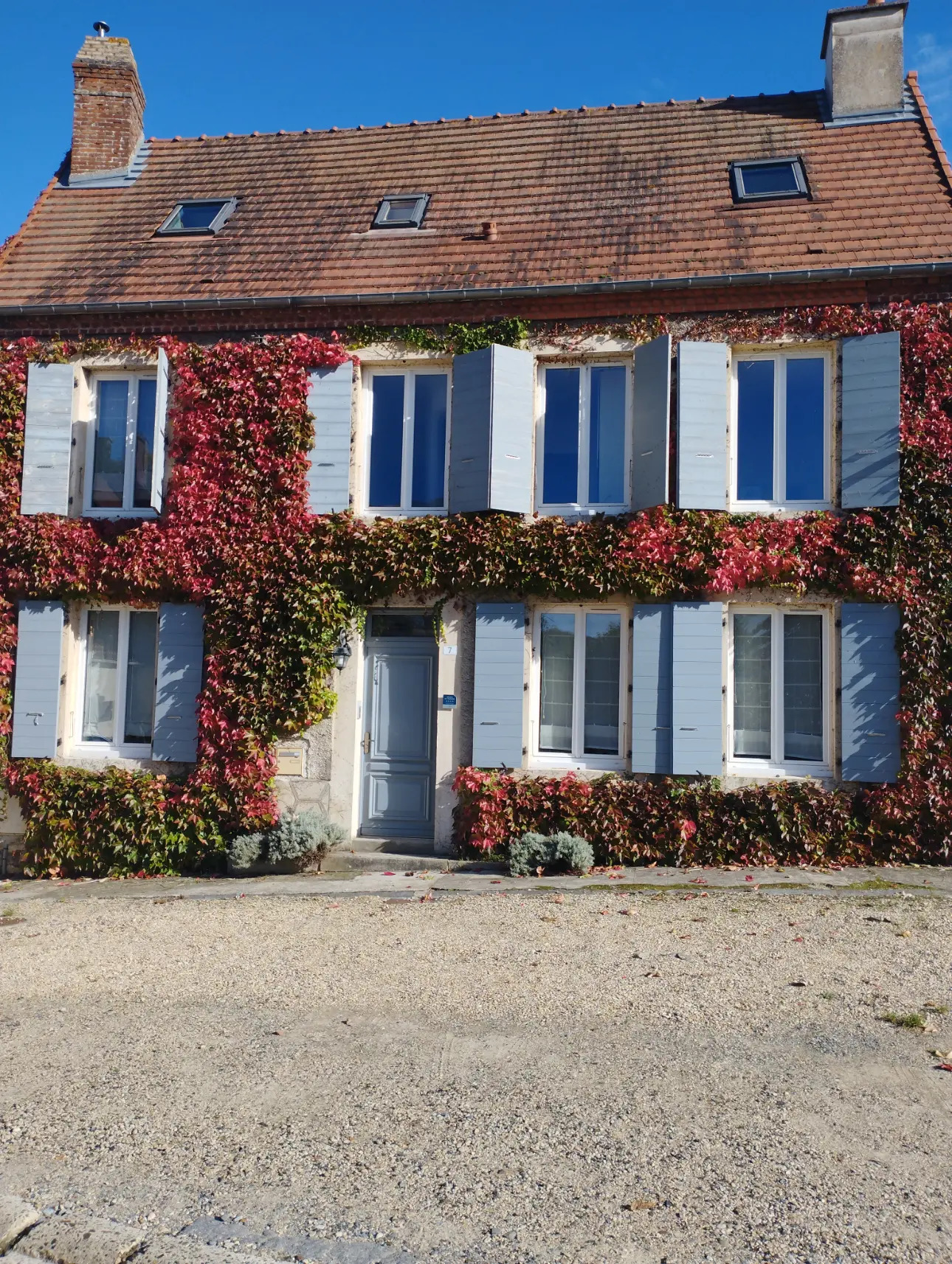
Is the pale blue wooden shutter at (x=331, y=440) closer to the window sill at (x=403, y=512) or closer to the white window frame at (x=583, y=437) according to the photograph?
the window sill at (x=403, y=512)

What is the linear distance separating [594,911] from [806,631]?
348 centimetres

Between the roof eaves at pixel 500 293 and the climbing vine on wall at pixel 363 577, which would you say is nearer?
the climbing vine on wall at pixel 363 577

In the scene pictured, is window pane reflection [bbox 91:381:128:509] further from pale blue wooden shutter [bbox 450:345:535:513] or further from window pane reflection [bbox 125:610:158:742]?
pale blue wooden shutter [bbox 450:345:535:513]

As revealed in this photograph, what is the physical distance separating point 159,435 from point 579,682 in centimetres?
462

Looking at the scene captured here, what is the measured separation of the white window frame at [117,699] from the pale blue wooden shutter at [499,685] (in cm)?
323

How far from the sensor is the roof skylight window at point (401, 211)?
10.2 metres

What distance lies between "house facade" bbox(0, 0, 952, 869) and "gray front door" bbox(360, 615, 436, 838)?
29 millimetres

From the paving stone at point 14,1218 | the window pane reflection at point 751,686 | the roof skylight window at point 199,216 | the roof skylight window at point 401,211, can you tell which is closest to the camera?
the paving stone at point 14,1218

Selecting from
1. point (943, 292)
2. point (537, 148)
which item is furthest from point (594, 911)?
point (537, 148)

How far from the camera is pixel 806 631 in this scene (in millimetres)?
8586

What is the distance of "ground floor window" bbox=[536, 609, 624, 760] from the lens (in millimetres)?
8758

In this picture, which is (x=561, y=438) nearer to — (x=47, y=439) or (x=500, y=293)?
(x=500, y=293)

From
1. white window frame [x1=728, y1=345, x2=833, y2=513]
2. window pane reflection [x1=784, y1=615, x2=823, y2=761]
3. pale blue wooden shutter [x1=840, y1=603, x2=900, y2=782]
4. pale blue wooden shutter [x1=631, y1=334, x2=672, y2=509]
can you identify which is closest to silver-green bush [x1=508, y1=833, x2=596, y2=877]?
window pane reflection [x1=784, y1=615, x2=823, y2=761]

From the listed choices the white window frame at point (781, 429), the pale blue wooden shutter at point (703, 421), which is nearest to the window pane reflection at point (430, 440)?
the pale blue wooden shutter at point (703, 421)
